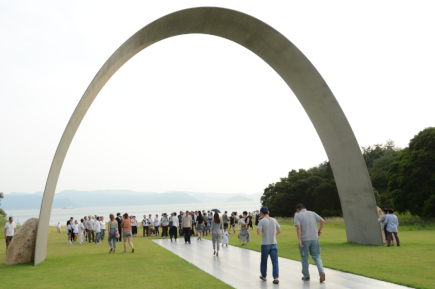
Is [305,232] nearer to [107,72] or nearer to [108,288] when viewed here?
[108,288]

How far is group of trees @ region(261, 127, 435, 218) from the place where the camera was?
24781mm

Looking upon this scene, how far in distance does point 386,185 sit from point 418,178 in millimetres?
22998

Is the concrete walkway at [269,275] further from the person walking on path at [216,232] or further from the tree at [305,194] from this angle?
the tree at [305,194]

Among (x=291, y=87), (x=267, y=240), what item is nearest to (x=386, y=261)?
(x=267, y=240)

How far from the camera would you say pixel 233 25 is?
526 inches

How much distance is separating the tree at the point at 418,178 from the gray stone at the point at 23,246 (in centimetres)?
2405

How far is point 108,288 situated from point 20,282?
2.83 m

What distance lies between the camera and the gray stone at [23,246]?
38.0ft

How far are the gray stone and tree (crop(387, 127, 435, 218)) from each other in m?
24.1

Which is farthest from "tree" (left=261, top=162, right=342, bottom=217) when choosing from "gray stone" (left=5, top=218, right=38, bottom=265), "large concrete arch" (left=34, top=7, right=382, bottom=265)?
"gray stone" (left=5, top=218, right=38, bottom=265)

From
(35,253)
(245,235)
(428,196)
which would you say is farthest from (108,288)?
(428,196)

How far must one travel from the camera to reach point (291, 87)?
572 inches

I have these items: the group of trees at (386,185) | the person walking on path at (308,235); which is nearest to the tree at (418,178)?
the group of trees at (386,185)

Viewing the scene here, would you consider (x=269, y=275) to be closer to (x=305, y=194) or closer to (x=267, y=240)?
(x=267, y=240)
